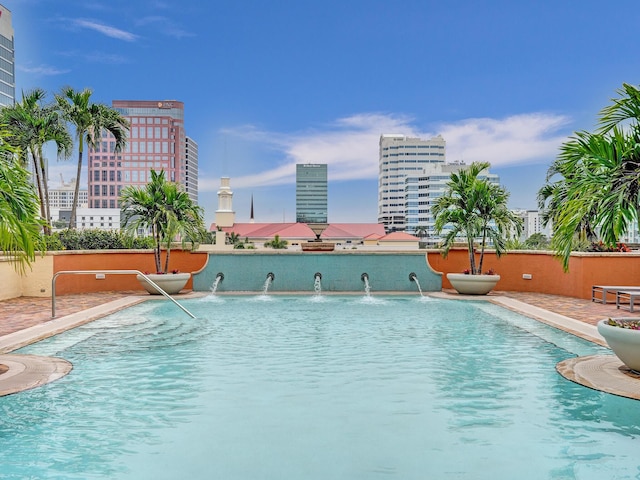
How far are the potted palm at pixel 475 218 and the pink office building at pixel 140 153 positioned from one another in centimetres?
12345

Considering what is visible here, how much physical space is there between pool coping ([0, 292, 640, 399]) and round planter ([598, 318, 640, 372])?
230 millimetres

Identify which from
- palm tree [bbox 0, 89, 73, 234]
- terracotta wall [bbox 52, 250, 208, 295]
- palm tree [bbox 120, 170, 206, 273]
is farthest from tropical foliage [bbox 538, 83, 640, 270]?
palm tree [bbox 0, 89, 73, 234]

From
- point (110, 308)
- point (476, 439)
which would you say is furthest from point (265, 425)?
point (110, 308)

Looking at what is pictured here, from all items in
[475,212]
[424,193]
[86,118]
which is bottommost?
[475,212]

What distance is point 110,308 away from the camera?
12.5 m

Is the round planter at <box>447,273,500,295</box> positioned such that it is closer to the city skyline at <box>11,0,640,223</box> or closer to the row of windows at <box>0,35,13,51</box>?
the city skyline at <box>11,0,640,223</box>

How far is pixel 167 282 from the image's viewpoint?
50.4 ft

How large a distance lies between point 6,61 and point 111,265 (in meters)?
115

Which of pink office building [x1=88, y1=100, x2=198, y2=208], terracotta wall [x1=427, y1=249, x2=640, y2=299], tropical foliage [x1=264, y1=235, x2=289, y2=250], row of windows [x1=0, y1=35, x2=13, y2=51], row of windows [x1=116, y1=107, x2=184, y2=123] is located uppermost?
row of windows [x1=0, y1=35, x2=13, y2=51]

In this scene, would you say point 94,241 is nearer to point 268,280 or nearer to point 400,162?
point 268,280

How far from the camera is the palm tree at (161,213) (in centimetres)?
1579

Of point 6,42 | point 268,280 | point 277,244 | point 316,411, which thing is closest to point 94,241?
point 268,280

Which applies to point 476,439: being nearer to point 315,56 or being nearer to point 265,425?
point 265,425

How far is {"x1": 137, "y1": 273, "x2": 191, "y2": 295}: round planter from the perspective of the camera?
1522 centimetres
